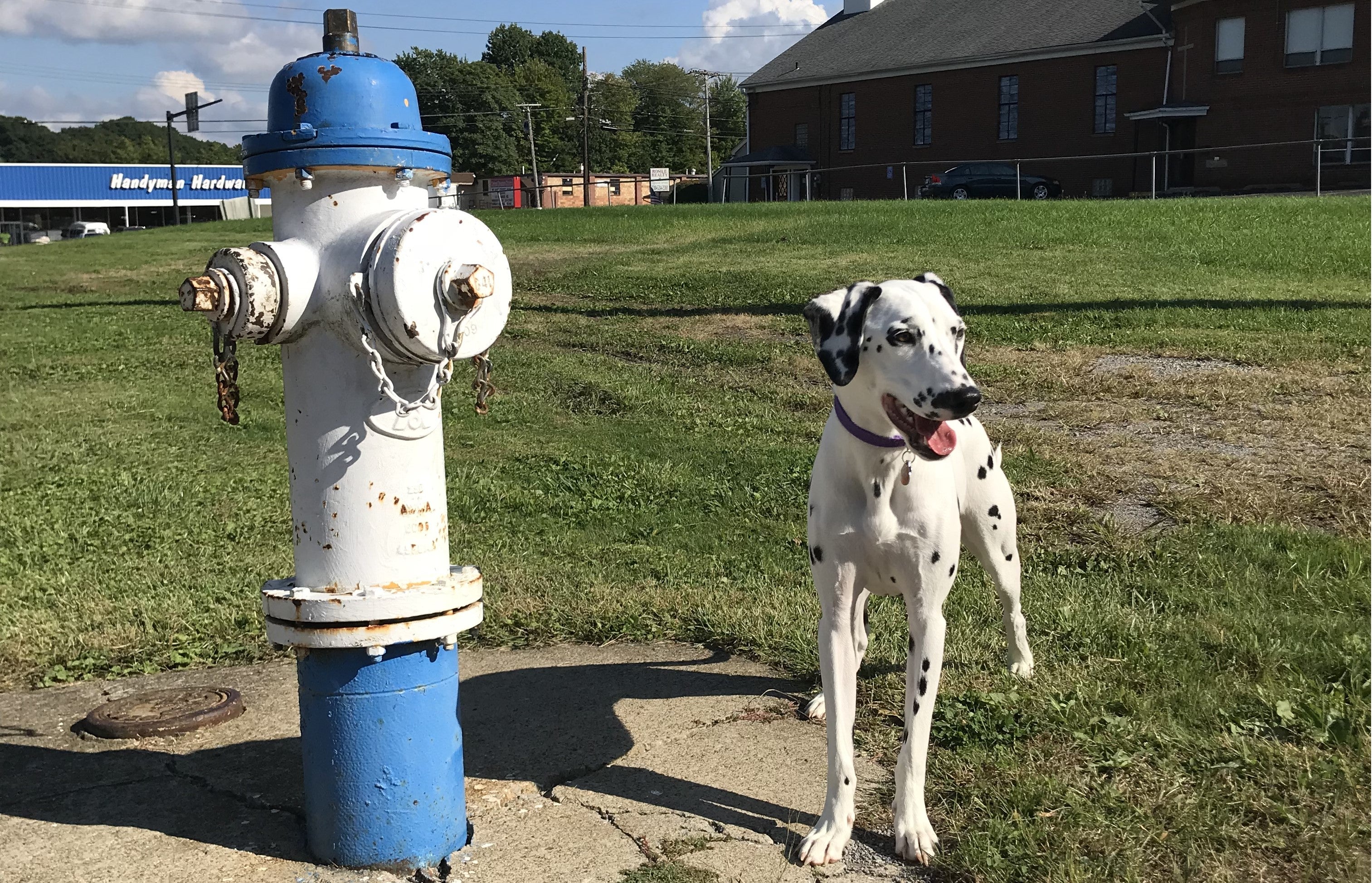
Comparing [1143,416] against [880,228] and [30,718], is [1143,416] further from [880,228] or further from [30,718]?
[880,228]

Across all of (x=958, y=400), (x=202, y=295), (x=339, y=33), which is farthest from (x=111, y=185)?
(x=958, y=400)

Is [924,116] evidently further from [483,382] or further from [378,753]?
[378,753]

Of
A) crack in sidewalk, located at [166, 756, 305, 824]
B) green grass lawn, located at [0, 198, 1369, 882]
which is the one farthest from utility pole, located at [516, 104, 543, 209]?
crack in sidewalk, located at [166, 756, 305, 824]

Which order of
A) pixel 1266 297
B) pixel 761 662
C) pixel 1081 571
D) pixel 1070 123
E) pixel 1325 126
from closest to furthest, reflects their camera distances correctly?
pixel 761 662 < pixel 1081 571 < pixel 1266 297 < pixel 1325 126 < pixel 1070 123

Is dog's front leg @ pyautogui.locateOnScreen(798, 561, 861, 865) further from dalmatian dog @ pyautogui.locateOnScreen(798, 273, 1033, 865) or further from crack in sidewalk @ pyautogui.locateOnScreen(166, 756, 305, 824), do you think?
crack in sidewalk @ pyautogui.locateOnScreen(166, 756, 305, 824)

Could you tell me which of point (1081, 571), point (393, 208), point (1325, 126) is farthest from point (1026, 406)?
point (1325, 126)

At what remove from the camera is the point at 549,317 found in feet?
47.1

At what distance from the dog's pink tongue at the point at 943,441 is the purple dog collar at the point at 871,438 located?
112 mm

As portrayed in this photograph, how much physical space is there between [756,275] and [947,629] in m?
10.6

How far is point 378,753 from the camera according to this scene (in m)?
3.11

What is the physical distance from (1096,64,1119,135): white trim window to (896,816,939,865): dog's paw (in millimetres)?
42049

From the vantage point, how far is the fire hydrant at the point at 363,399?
2.94 m

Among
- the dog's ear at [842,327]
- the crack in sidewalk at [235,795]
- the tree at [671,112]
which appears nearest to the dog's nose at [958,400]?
the dog's ear at [842,327]

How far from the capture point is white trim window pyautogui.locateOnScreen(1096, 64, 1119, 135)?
136 feet
